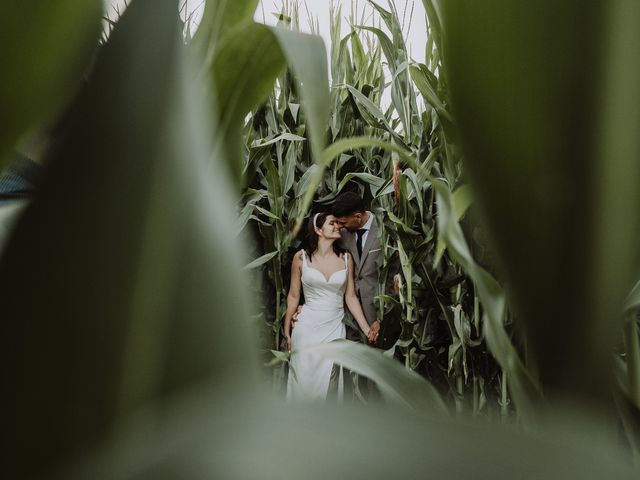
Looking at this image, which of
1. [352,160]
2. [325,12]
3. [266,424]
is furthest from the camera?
[352,160]

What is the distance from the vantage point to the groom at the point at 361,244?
1710 mm

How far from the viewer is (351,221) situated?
1.83 m

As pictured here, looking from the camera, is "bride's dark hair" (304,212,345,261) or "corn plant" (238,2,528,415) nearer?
"corn plant" (238,2,528,415)

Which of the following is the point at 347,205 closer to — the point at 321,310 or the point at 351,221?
the point at 351,221

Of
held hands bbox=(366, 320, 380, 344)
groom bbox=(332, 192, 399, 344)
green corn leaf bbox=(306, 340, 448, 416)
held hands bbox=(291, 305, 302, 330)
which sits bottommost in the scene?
held hands bbox=(366, 320, 380, 344)

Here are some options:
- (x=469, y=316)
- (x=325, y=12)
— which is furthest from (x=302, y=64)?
(x=325, y=12)

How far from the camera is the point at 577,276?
0.10m

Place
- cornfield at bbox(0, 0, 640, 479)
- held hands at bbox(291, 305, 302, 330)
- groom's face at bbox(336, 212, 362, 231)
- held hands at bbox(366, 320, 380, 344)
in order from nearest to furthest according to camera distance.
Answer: cornfield at bbox(0, 0, 640, 479) → held hands at bbox(366, 320, 380, 344) → groom's face at bbox(336, 212, 362, 231) → held hands at bbox(291, 305, 302, 330)

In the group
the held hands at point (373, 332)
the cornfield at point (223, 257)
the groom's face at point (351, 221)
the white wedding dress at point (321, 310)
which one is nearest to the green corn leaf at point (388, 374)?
the cornfield at point (223, 257)

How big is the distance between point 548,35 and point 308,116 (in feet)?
0.15

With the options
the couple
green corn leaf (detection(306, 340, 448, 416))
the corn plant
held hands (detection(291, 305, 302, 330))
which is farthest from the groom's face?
green corn leaf (detection(306, 340, 448, 416))

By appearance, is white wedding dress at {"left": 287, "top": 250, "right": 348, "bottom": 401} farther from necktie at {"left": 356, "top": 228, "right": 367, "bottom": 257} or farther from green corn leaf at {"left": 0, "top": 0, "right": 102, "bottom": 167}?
green corn leaf at {"left": 0, "top": 0, "right": 102, "bottom": 167}

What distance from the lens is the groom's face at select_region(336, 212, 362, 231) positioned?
5.88ft

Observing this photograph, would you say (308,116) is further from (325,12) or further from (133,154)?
(325,12)
